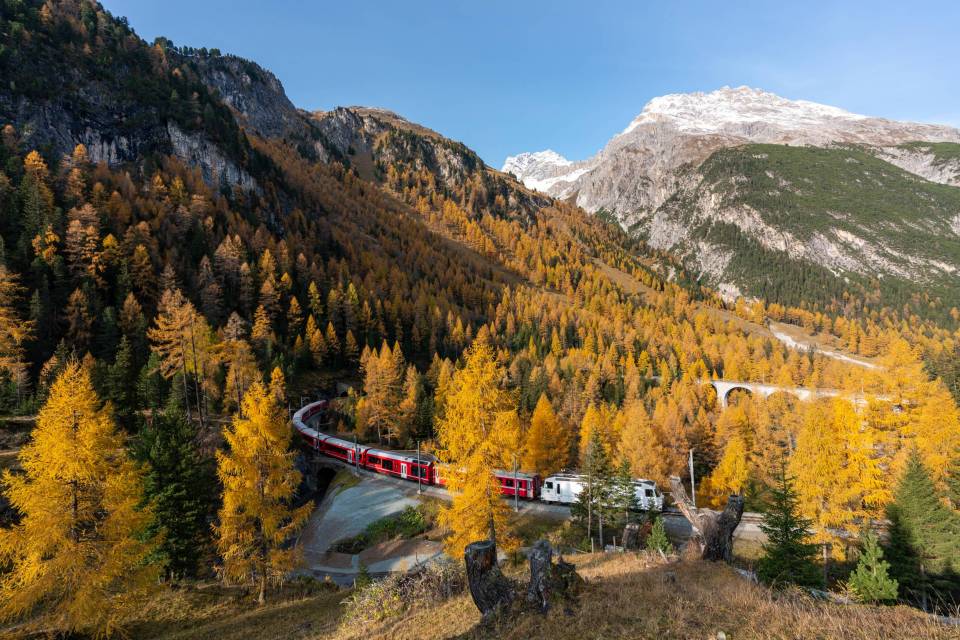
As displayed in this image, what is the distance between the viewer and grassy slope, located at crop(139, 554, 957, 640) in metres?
7.42

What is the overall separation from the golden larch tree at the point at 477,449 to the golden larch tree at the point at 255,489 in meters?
7.49

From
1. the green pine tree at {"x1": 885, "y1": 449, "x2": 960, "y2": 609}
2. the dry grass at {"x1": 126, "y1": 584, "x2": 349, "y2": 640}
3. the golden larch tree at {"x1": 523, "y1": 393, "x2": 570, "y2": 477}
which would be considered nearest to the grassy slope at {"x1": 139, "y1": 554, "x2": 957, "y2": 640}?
the dry grass at {"x1": 126, "y1": 584, "x2": 349, "y2": 640}

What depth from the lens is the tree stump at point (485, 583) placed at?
32.1 ft

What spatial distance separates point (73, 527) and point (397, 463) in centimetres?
2847

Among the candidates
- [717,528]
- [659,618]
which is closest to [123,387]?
[659,618]

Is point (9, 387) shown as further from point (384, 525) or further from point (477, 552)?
point (477, 552)

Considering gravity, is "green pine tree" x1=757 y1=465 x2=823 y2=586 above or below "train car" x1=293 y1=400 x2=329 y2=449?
above

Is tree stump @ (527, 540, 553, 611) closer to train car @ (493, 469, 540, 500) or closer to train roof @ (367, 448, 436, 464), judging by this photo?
train car @ (493, 469, 540, 500)

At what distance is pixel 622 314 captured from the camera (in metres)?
133

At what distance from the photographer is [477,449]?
65.6ft

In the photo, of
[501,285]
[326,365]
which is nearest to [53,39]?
[326,365]

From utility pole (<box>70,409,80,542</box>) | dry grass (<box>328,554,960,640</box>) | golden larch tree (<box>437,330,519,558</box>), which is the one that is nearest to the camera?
dry grass (<box>328,554,960,640</box>)

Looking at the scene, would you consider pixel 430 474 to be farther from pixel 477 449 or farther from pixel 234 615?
pixel 234 615

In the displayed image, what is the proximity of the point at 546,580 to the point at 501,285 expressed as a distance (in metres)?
132
